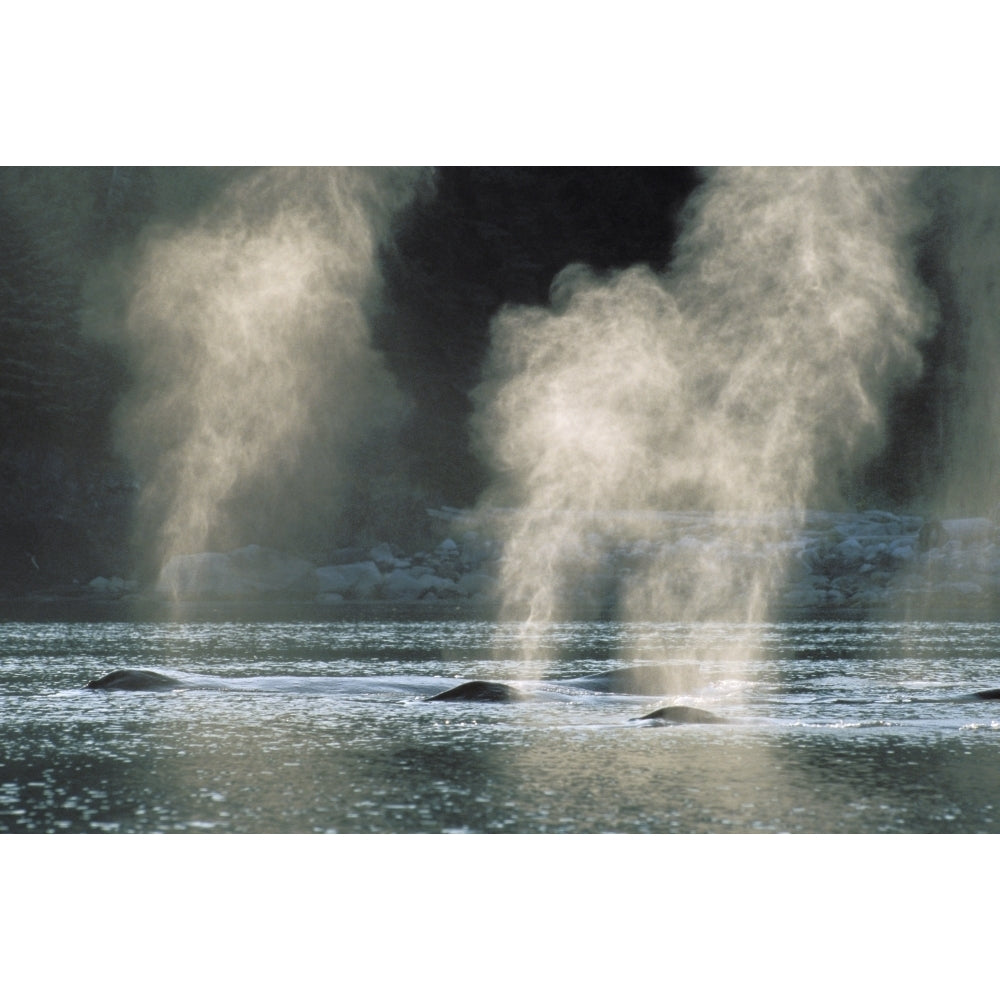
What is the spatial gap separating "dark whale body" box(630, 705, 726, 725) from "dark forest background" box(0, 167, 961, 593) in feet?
99.0

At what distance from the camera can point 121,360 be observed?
50.3 m

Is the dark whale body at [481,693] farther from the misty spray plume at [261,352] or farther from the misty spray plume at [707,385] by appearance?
the misty spray plume at [261,352]

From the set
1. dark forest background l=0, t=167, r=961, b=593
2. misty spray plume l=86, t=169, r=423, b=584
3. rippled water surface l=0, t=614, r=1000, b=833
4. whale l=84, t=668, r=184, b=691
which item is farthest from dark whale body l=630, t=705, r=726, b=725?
misty spray plume l=86, t=169, r=423, b=584

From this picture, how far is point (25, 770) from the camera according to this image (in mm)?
13492

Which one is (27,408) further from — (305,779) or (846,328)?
(305,779)

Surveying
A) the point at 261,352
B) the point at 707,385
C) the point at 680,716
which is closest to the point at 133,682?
the point at 680,716

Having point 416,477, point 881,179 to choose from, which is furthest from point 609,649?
point 416,477

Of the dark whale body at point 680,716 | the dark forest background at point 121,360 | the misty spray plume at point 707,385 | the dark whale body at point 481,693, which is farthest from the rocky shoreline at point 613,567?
the dark whale body at point 680,716

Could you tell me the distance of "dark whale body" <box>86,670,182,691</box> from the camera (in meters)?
19.9

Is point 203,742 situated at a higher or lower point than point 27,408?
lower

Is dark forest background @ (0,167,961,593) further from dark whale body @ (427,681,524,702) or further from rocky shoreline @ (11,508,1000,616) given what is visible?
dark whale body @ (427,681,524,702)

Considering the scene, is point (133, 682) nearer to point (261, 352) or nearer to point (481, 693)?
point (481, 693)

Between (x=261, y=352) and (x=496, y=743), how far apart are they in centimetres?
3894

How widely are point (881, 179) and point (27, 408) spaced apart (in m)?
31.4
